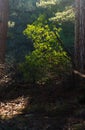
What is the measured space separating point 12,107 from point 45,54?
1699mm

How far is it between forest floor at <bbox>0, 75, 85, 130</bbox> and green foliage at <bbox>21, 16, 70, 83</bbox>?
0.44 metres

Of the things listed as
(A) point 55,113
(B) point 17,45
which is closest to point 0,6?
(A) point 55,113

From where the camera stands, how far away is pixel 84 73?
9.38 m

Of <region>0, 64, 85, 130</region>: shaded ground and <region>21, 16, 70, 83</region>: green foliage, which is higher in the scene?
<region>21, 16, 70, 83</region>: green foliage

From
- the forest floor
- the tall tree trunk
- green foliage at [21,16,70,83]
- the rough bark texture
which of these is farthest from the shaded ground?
the tall tree trunk

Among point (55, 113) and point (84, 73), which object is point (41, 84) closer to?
point (84, 73)

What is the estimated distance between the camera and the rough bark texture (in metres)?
9.41

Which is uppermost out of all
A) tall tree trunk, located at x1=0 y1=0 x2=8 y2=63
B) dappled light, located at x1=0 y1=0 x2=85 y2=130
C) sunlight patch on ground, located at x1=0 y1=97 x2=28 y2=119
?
tall tree trunk, located at x1=0 y1=0 x2=8 y2=63

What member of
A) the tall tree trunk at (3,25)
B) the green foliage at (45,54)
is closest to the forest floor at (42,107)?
the green foliage at (45,54)

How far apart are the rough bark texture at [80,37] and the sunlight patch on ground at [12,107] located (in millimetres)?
1704

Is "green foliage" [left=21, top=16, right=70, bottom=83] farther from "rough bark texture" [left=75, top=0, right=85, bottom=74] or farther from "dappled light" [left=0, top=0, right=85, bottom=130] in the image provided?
"rough bark texture" [left=75, top=0, right=85, bottom=74]

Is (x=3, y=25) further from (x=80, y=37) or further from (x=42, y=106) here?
(x=42, y=106)

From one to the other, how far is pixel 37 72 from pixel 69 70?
0.93 meters

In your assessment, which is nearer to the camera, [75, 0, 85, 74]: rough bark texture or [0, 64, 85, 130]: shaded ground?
[0, 64, 85, 130]: shaded ground
